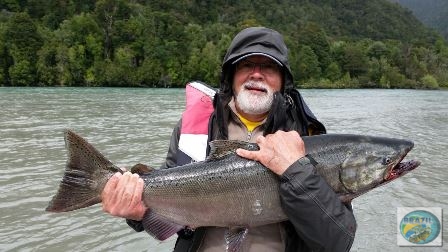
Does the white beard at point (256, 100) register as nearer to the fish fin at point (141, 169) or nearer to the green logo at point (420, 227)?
the fish fin at point (141, 169)

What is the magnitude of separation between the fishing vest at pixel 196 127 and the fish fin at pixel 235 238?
2.11ft

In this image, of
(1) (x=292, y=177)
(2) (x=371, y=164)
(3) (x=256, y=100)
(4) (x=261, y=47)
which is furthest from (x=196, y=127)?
(2) (x=371, y=164)

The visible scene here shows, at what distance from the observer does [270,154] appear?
9.70ft

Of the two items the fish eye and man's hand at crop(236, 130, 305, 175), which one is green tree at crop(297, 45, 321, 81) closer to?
the fish eye

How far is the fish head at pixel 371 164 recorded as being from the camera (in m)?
3.03

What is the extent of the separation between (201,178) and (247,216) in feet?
1.36

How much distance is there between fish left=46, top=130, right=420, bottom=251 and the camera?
304cm

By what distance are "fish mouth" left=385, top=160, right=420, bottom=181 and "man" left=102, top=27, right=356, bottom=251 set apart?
0.41 meters

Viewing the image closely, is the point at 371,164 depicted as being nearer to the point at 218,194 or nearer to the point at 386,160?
the point at 386,160

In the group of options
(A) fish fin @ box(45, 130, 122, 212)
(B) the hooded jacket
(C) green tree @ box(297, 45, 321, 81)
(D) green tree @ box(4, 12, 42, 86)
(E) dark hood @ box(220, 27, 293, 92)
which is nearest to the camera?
(B) the hooded jacket

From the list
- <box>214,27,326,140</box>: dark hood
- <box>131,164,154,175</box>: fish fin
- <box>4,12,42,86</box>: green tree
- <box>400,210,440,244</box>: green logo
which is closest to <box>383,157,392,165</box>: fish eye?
<box>214,27,326,140</box>: dark hood

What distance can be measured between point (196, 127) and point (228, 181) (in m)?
0.67

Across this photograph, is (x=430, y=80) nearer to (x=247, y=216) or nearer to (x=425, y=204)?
(x=425, y=204)

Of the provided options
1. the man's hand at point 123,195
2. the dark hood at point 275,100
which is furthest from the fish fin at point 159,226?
the dark hood at point 275,100
